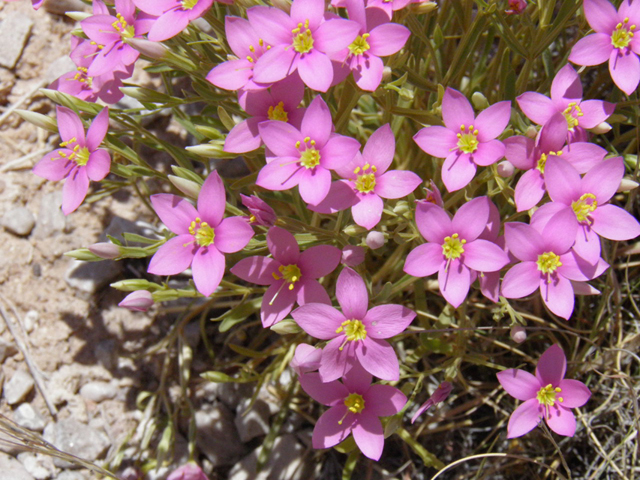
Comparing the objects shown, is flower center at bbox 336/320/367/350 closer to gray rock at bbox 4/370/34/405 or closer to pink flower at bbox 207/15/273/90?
pink flower at bbox 207/15/273/90

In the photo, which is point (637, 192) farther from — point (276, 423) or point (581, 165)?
point (276, 423)

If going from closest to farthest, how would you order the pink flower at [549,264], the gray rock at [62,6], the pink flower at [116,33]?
the pink flower at [549,264]
the pink flower at [116,33]
the gray rock at [62,6]

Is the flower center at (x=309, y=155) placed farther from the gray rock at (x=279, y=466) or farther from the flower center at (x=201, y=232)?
the gray rock at (x=279, y=466)

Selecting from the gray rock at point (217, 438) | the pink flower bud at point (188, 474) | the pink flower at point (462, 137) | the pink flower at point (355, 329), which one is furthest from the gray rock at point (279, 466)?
the pink flower at point (462, 137)

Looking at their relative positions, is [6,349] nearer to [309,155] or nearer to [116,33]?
[116,33]

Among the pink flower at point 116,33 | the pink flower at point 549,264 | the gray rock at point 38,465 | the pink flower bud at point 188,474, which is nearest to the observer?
the pink flower at point 549,264

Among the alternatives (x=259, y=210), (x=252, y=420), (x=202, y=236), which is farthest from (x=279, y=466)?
(x=259, y=210)
